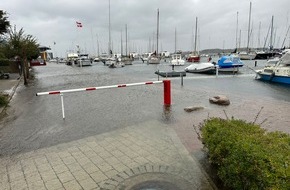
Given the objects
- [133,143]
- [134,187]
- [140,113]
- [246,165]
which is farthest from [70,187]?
[140,113]

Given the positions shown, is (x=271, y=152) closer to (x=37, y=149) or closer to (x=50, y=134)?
(x=37, y=149)

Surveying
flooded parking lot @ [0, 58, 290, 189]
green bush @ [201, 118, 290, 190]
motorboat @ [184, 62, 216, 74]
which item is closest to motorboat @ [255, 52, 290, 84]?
motorboat @ [184, 62, 216, 74]

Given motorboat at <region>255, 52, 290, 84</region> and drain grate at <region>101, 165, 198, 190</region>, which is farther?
motorboat at <region>255, 52, 290, 84</region>

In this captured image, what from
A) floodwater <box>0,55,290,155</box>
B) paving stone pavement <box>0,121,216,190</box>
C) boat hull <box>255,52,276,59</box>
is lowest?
floodwater <box>0,55,290,155</box>

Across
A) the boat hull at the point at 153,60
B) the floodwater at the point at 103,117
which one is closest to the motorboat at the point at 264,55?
the boat hull at the point at 153,60

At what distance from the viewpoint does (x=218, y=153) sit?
366 centimetres

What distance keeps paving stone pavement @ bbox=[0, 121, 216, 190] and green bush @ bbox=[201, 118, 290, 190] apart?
2.19ft

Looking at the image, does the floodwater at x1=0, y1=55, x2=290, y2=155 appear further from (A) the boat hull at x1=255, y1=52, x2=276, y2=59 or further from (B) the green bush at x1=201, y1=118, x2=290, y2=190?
(A) the boat hull at x1=255, y1=52, x2=276, y2=59

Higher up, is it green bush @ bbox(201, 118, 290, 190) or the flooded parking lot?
green bush @ bbox(201, 118, 290, 190)

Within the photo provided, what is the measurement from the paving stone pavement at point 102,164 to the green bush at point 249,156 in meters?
0.67

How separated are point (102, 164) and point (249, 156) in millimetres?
2818

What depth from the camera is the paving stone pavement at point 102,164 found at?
388 cm

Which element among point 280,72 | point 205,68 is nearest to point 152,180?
point 280,72

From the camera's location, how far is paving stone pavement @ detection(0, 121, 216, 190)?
3877 millimetres
